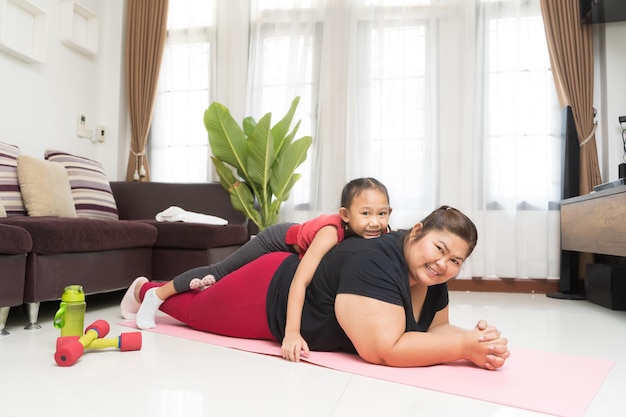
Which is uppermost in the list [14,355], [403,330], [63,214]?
[63,214]

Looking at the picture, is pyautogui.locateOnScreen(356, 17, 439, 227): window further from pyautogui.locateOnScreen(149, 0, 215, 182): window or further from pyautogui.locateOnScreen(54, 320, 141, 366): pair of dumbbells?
pyautogui.locateOnScreen(54, 320, 141, 366): pair of dumbbells

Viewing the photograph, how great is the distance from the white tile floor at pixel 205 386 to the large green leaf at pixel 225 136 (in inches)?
76.3

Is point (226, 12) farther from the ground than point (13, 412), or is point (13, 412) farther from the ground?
point (226, 12)

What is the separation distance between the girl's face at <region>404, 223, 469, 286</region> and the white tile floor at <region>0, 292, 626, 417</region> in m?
0.33

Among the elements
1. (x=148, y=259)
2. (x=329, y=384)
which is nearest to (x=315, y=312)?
(x=329, y=384)

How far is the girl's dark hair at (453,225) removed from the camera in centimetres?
145

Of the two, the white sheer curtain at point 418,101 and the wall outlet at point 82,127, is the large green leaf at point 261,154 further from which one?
the wall outlet at point 82,127

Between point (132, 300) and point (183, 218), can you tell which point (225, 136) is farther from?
point (132, 300)

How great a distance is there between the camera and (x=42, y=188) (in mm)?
2928

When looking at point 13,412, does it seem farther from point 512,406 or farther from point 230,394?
point 512,406

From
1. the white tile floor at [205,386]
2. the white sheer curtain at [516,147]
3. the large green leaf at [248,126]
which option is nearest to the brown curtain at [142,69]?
the large green leaf at [248,126]

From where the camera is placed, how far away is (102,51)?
4410 mm

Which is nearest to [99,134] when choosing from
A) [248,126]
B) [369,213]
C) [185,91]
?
[185,91]

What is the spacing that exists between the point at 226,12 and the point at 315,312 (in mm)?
3377
